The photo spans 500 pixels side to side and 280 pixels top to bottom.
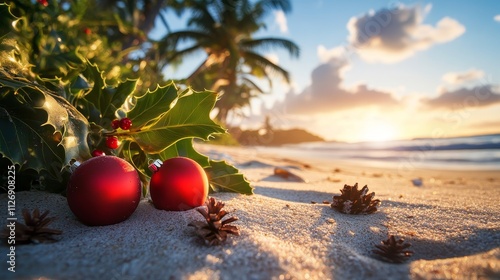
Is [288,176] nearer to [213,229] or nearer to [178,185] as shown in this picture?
[178,185]

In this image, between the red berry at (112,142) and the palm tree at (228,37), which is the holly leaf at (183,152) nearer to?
the red berry at (112,142)

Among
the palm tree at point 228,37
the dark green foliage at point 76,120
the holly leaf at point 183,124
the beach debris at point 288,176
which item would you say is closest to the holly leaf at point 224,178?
the dark green foliage at point 76,120

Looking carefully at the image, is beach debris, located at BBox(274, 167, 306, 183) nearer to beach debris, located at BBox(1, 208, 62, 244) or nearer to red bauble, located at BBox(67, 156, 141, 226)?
red bauble, located at BBox(67, 156, 141, 226)

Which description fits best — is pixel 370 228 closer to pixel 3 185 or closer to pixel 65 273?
pixel 65 273

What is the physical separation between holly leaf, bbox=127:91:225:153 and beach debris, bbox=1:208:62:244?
561 millimetres

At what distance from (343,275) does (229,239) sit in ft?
1.46

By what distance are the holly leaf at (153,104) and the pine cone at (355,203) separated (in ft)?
3.86

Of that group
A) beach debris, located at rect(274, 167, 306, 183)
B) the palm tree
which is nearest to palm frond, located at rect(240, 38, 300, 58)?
the palm tree

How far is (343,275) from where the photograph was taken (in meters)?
0.99

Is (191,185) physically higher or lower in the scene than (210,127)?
lower

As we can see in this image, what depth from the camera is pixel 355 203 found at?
1.79 m

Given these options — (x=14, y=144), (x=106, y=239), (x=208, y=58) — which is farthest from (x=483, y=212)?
(x=208, y=58)

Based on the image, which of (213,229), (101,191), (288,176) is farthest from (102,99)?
(288,176)

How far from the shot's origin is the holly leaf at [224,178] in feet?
5.87
